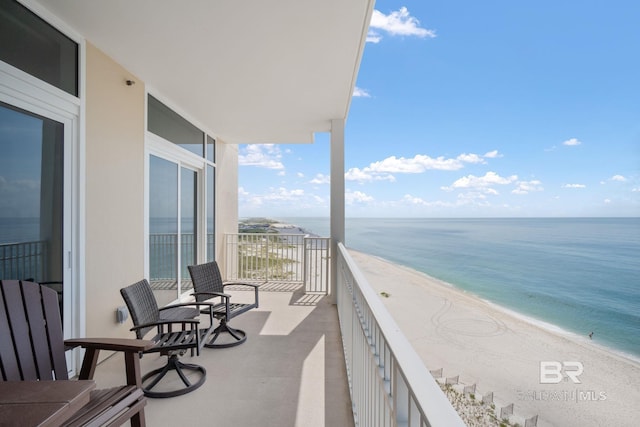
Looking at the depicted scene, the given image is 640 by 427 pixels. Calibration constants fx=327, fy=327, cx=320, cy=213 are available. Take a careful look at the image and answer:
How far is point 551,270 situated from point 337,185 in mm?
25016

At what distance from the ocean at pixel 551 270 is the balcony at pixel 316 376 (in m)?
13.1

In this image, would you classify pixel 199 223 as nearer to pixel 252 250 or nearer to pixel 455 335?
pixel 252 250

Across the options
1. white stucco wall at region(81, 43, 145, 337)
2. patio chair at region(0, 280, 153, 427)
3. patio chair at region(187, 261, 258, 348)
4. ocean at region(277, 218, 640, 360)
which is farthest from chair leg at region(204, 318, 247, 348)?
ocean at region(277, 218, 640, 360)

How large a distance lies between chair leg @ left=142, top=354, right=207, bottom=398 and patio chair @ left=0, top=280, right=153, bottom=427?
692 mm

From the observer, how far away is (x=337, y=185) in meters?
4.81

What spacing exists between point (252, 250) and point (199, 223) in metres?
1.24

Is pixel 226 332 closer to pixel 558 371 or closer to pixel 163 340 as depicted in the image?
pixel 163 340

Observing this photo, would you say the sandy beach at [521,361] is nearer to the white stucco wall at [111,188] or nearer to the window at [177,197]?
the window at [177,197]

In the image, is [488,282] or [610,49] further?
A: [610,49]

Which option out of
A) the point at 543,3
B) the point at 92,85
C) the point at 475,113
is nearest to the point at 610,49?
the point at 543,3

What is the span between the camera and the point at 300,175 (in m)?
36.4

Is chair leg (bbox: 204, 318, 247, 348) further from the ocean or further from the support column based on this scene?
the ocean

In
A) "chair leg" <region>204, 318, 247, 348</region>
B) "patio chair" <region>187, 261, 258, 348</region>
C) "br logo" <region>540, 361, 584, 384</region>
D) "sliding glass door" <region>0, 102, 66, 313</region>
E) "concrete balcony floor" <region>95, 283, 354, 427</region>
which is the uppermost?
"sliding glass door" <region>0, 102, 66, 313</region>

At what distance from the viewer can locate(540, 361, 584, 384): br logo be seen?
8289 mm
